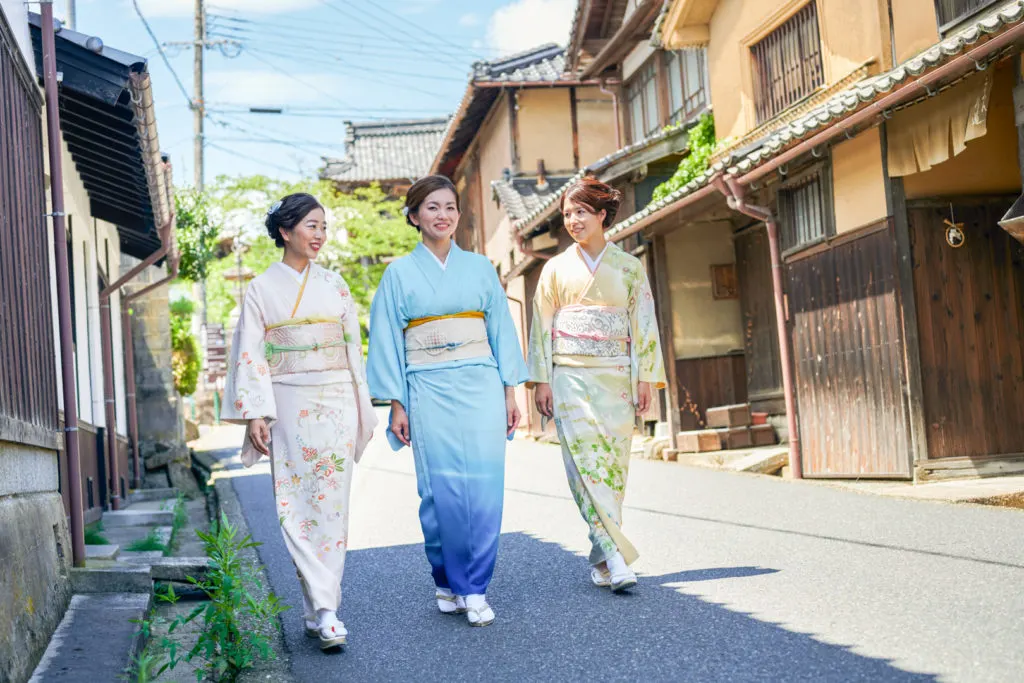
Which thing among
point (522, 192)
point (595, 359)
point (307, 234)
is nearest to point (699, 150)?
point (522, 192)

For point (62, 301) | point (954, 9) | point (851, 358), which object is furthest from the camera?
point (851, 358)

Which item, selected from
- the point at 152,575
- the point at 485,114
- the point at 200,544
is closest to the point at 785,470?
the point at 200,544

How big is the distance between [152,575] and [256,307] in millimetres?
2270

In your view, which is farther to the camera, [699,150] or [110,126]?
[699,150]

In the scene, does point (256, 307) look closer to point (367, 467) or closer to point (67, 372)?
point (67, 372)

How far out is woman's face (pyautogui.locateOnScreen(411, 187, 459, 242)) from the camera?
5672 mm

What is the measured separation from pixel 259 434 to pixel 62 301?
2279mm

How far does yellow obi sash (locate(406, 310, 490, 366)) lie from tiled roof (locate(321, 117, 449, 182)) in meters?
35.3

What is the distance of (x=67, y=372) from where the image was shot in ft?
22.1

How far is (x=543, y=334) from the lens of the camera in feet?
21.6

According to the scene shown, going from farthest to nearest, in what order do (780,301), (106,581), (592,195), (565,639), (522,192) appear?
(522,192)
(780,301)
(592,195)
(106,581)
(565,639)

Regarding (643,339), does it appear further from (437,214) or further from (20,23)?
(20,23)

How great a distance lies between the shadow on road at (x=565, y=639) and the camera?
4324mm

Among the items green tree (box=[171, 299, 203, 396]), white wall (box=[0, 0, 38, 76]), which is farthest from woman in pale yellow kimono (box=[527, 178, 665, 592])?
green tree (box=[171, 299, 203, 396])
